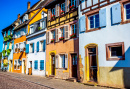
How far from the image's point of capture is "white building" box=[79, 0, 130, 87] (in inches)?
413

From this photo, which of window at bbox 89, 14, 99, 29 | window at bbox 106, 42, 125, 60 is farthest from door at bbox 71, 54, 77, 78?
window at bbox 106, 42, 125, 60

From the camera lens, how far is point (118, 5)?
35.9 ft

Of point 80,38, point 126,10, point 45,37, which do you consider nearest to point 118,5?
point 126,10

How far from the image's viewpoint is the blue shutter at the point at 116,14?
10880 millimetres

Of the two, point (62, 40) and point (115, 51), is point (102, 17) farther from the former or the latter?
point (62, 40)

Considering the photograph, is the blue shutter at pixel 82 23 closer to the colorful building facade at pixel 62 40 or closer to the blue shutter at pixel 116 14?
the colorful building facade at pixel 62 40

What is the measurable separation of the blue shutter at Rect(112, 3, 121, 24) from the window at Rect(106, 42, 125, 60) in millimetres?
1551

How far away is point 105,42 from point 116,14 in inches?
80.7

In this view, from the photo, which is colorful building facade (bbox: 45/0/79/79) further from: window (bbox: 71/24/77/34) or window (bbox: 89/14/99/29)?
window (bbox: 89/14/99/29)

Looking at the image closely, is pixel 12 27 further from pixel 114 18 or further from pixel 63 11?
pixel 114 18

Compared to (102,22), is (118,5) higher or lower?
higher

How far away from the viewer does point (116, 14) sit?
11047 mm

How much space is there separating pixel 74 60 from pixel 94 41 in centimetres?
353

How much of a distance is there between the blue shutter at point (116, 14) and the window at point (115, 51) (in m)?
1.55
